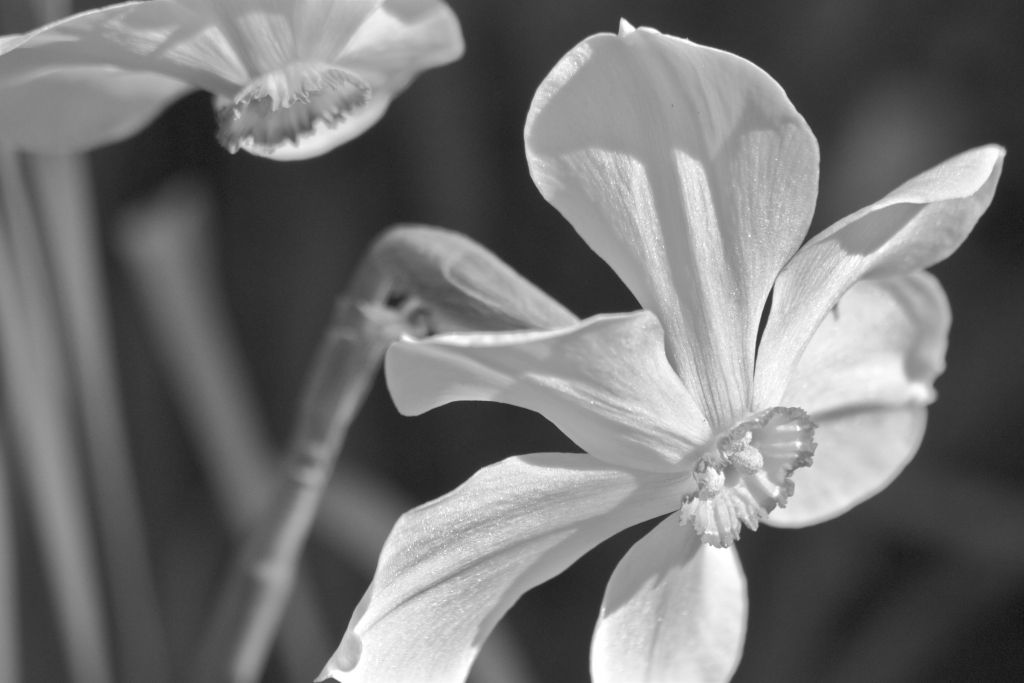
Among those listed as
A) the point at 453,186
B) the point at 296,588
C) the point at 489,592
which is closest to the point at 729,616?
the point at 489,592

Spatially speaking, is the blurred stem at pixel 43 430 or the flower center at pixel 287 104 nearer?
the flower center at pixel 287 104

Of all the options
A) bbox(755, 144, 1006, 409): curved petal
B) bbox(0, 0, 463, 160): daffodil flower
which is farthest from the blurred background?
bbox(755, 144, 1006, 409): curved petal

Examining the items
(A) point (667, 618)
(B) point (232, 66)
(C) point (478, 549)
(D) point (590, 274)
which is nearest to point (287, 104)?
(B) point (232, 66)

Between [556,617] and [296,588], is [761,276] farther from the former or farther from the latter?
[556,617]

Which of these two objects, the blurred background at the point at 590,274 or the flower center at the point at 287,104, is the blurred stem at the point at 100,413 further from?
the flower center at the point at 287,104

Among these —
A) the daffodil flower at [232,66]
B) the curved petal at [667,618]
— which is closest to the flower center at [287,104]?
the daffodil flower at [232,66]

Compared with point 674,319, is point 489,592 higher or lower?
lower

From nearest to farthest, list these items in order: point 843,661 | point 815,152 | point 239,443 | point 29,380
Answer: point 815,152 < point 29,380 < point 239,443 < point 843,661
